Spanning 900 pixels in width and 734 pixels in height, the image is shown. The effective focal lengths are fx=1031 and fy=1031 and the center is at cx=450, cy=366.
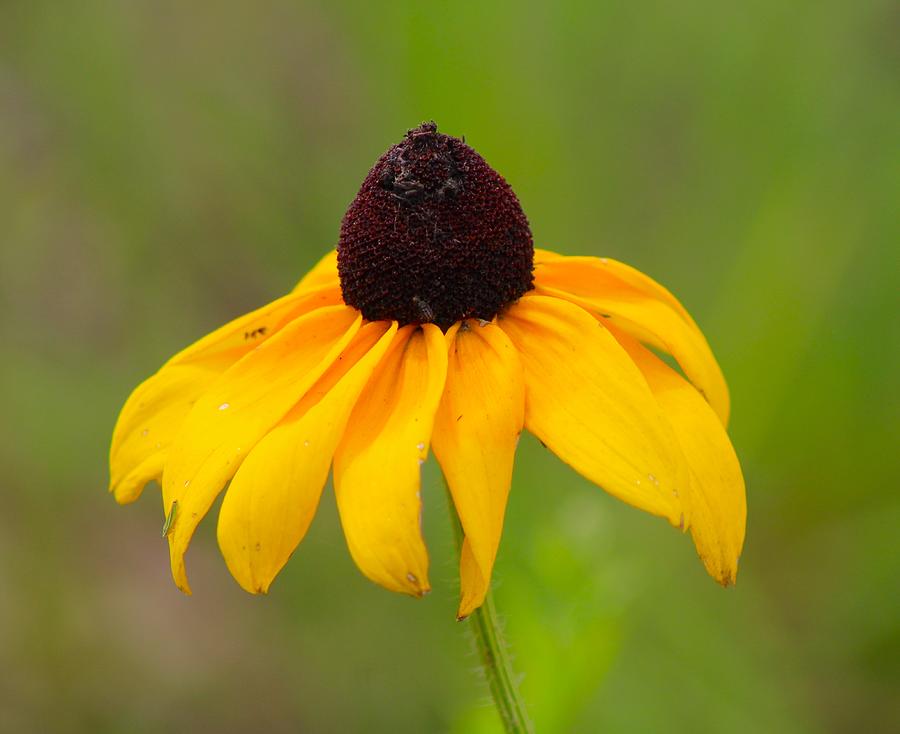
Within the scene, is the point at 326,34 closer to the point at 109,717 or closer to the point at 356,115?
the point at 356,115

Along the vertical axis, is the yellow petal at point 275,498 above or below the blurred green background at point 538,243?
above

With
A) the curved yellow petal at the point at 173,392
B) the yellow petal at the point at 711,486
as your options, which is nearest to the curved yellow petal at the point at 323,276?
the curved yellow petal at the point at 173,392

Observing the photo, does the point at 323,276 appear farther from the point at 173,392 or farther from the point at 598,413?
the point at 598,413

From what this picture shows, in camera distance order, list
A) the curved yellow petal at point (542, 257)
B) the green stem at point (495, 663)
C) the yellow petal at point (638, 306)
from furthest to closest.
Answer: the curved yellow petal at point (542, 257) → the yellow petal at point (638, 306) → the green stem at point (495, 663)

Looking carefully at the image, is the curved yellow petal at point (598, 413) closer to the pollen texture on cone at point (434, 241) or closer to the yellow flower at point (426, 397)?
the yellow flower at point (426, 397)

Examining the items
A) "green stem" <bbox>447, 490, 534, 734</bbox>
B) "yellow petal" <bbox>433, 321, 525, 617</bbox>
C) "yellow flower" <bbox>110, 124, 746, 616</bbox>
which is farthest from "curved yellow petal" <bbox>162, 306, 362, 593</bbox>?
"green stem" <bbox>447, 490, 534, 734</bbox>

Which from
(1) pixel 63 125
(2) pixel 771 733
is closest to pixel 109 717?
(2) pixel 771 733

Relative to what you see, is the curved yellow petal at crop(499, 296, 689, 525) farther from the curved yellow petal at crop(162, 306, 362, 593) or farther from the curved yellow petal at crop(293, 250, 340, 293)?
the curved yellow petal at crop(293, 250, 340, 293)
